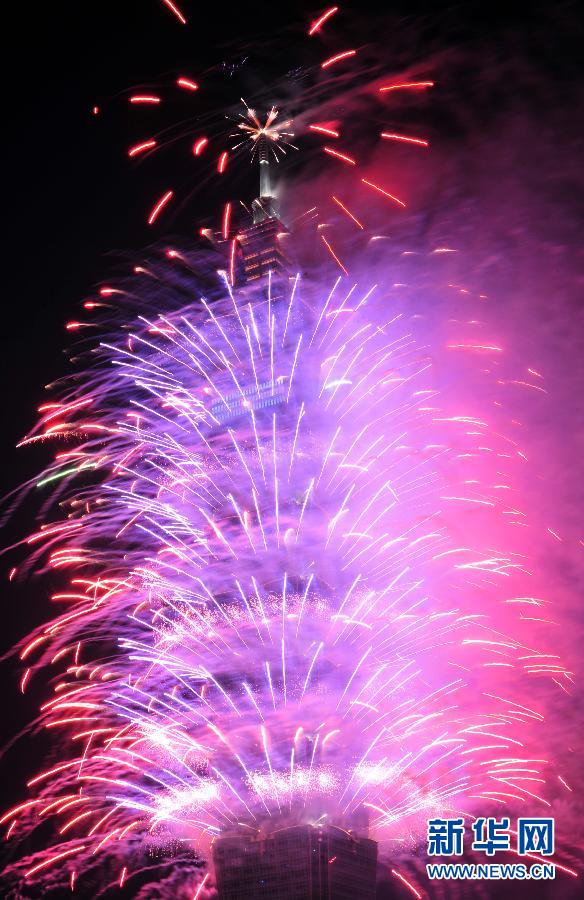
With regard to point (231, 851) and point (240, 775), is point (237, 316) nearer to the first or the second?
point (240, 775)

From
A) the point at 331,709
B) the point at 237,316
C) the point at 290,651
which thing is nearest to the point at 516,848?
the point at 331,709

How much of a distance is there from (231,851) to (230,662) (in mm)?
42288

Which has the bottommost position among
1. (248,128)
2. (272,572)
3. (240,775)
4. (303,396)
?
(240,775)

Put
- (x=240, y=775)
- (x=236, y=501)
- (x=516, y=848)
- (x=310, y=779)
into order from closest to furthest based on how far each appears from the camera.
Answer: (x=516, y=848) < (x=236, y=501) < (x=240, y=775) < (x=310, y=779)

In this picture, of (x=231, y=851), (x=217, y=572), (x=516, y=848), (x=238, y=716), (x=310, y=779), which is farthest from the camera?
(x=231, y=851)

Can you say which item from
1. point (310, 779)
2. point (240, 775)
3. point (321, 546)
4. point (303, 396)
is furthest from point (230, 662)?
point (310, 779)

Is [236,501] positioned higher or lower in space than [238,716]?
higher

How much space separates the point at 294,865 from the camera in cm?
8512

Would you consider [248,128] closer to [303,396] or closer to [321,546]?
[303,396]

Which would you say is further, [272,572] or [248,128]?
[272,572]

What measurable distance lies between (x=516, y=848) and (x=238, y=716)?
798 inches

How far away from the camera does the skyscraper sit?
84375 mm

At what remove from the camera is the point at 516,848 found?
45.8 m

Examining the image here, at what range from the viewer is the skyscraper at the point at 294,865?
84375mm
